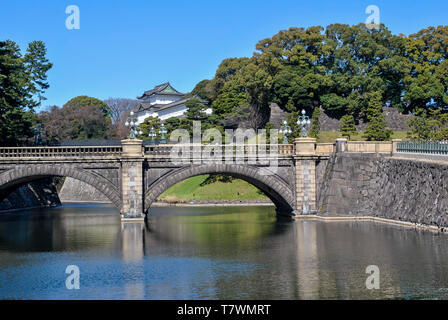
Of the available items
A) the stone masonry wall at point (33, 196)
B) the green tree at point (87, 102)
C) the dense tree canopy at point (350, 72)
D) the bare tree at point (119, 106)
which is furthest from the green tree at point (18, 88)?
the bare tree at point (119, 106)

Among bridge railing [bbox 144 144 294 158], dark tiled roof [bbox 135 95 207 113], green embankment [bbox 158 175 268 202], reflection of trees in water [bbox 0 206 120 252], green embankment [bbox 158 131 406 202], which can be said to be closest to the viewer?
reflection of trees in water [bbox 0 206 120 252]

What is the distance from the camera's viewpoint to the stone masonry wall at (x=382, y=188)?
4078 cm

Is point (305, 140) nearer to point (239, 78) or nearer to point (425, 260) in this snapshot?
point (425, 260)

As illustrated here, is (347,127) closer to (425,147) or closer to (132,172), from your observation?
(425,147)

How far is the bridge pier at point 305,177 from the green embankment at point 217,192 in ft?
75.8

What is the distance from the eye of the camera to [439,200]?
1542 inches

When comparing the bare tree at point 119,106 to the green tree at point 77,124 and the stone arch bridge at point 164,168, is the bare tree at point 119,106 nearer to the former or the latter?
the green tree at point 77,124

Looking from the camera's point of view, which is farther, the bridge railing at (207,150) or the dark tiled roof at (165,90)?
the dark tiled roof at (165,90)

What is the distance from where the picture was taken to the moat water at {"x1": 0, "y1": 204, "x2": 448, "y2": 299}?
2608 cm

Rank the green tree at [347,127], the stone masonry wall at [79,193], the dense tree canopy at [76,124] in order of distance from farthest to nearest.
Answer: the dense tree canopy at [76,124]
the stone masonry wall at [79,193]
the green tree at [347,127]

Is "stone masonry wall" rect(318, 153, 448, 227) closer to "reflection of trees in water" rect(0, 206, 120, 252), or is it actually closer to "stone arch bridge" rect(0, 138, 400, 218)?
"stone arch bridge" rect(0, 138, 400, 218)

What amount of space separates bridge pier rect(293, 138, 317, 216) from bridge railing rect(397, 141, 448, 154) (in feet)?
24.6

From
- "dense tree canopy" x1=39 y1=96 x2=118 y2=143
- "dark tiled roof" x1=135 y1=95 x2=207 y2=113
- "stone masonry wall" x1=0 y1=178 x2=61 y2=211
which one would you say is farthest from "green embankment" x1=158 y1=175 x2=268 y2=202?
"dark tiled roof" x1=135 y1=95 x2=207 y2=113
